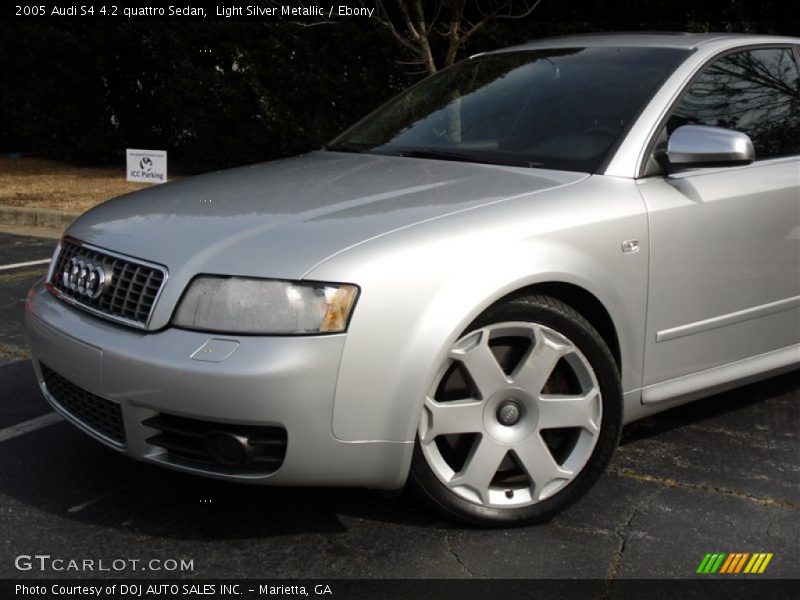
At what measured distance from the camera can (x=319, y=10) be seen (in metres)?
11.1

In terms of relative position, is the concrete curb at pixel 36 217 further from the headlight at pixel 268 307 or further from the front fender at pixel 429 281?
the front fender at pixel 429 281

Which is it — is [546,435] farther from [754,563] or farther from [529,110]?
[529,110]

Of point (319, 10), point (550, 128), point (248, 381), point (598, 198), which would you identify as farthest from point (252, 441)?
point (319, 10)

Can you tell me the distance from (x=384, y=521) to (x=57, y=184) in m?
10.00

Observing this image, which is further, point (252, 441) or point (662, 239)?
point (662, 239)

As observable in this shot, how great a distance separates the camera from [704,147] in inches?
138

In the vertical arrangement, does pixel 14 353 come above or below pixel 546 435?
below

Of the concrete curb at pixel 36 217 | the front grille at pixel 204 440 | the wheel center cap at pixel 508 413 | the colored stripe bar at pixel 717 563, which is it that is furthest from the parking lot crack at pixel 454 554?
the concrete curb at pixel 36 217

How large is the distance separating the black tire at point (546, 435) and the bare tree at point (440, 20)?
21.0 ft

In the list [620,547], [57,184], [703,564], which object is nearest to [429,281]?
[620,547]

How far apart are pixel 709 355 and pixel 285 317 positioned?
1.64 m

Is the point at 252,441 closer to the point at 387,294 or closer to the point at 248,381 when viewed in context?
the point at 248,381

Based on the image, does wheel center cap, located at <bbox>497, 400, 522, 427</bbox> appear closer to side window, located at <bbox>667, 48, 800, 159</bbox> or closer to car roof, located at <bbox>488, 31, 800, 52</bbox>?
side window, located at <bbox>667, 48, 800, 159</bbox>

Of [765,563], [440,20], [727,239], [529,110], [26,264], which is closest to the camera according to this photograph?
[765,563]
